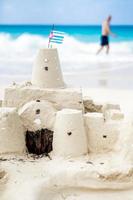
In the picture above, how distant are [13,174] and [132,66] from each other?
47.8 ft

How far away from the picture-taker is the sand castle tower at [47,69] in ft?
22.8

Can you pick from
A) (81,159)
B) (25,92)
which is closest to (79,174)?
(81,159)

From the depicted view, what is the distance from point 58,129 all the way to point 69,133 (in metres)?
0.19

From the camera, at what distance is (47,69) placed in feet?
22.9

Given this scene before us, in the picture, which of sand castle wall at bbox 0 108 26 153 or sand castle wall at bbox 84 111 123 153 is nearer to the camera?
sand castle wall at bbox 0 108 26 153

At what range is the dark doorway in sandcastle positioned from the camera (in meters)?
6.64

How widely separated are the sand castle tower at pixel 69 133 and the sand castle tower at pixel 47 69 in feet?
2.09

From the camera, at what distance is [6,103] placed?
6.91 m

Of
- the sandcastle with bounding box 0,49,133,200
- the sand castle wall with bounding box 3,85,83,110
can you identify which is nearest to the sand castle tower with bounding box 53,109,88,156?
the sandcastle with bounding box 0,49,133,200

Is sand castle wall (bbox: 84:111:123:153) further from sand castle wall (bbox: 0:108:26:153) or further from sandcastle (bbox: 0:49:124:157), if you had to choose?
sand castle wall (bbox: 0:108:26:153)

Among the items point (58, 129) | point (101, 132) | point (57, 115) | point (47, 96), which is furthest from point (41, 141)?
point (101, 132)

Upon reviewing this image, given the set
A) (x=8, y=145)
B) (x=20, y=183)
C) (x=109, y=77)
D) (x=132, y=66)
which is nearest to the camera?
(x=20, y=183)

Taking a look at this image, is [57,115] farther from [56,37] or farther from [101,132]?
[56,37]

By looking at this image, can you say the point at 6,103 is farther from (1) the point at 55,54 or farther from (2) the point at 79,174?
(2) the point at 79,174
